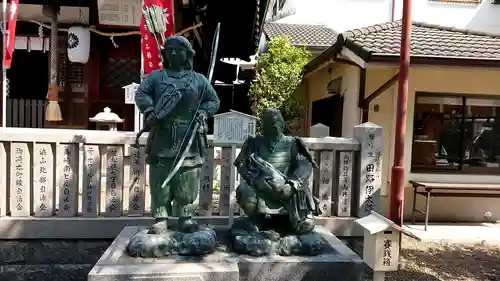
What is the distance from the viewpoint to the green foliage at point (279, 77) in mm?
12148

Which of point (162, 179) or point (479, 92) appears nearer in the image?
point (162, 179)

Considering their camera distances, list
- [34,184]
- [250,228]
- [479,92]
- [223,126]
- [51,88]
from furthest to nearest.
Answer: [51,88] < [479,92] < [223,126] < [34,184] < [250,228]

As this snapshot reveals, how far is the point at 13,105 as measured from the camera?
1039cm

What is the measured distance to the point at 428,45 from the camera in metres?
7.96

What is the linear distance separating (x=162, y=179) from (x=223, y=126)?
1858 millimetres

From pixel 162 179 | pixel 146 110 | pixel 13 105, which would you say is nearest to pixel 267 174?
pixel 162 179

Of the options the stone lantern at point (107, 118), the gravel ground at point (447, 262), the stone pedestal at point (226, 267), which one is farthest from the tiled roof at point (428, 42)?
the stone lantern at point (107, 118)

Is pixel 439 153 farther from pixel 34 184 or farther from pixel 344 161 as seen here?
pixel 34 184

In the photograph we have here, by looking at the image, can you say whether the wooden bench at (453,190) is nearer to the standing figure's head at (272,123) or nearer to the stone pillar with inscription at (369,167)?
the stone pillar with inscription at (369,167)

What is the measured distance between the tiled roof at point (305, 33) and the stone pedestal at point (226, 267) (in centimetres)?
1034

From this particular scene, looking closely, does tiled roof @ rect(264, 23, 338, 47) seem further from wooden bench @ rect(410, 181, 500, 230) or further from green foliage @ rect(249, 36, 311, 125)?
wooden bench @ rect(410, 181, 500, 230)

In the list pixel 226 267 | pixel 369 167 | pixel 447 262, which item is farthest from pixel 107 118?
pixel 447 262

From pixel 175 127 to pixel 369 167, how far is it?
116 inches

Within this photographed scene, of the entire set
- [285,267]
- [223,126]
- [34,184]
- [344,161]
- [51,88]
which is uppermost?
[51,88]
